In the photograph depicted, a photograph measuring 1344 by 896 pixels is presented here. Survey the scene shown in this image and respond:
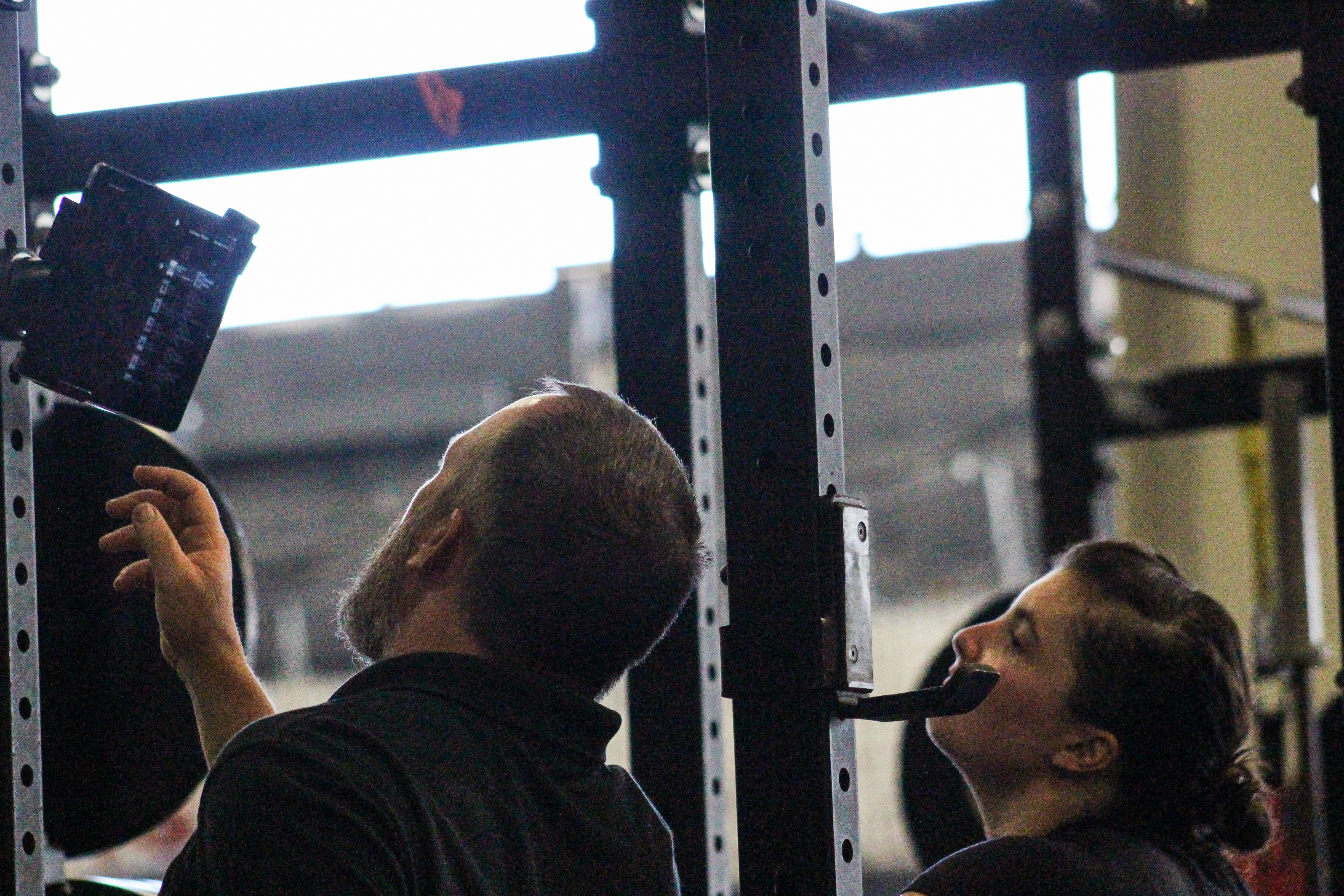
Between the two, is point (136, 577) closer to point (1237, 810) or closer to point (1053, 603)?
point (1053, 603)

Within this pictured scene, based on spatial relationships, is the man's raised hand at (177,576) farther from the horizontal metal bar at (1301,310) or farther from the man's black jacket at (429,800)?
the horizontal metal bar at (1301,310)

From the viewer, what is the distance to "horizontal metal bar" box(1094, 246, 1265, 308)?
2.99 metres

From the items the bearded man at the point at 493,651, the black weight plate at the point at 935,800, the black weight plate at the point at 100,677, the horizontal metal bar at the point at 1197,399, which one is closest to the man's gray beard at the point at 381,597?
the bearded man at the point at 493,651

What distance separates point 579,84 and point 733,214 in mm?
439

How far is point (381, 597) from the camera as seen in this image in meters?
1.09

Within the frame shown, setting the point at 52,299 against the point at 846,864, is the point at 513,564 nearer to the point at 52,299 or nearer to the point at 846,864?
the point at 846,864

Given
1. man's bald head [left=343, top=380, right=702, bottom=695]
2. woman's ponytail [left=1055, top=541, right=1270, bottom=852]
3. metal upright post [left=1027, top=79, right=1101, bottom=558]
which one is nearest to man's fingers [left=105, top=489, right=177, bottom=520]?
man's bald head [left=343, top=380, right=702, bottom=695]

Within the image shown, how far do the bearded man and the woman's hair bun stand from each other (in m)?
0.51

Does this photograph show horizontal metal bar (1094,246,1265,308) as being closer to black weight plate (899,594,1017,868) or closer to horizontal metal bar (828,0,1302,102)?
black weight plate (899,594,1017,868)

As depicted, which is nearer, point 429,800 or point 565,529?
point 429,800

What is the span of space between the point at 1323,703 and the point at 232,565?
→ 10.2ft

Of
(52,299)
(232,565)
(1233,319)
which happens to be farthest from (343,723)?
(1233,319)

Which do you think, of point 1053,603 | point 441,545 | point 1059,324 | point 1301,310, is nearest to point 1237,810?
point 1053,603

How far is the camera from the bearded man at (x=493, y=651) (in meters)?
0.92
